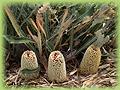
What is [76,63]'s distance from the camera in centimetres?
245

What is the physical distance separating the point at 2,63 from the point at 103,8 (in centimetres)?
66

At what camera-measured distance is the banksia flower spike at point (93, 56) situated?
7.50 feet

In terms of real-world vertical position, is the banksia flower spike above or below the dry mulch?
above

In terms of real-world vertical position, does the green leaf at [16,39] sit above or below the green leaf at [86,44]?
above

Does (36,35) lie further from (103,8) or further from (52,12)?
(103,8)

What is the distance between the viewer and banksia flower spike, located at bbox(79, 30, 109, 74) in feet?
7.50

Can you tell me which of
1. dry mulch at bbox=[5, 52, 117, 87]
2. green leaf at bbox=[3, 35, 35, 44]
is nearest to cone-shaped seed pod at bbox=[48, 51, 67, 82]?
dry mulch at bbox=[5, 52, 117, 87]

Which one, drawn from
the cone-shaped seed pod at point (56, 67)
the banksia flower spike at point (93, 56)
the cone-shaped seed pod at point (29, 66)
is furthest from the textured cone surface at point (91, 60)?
the cone-shaped seed pod at point (29, 66)

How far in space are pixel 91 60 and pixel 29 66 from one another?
1.11 ft

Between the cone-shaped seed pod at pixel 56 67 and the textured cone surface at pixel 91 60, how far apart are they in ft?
0.43

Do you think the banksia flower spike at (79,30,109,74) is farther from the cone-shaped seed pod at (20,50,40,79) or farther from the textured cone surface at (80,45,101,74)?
the cone-shaped seed pod at (20,50,40,79)

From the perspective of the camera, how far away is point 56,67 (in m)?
2.22

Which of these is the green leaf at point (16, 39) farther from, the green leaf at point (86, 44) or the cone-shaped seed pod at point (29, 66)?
the green leaf at point (86, 44)

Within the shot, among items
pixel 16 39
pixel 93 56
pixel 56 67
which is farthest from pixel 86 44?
pixel 16 39
